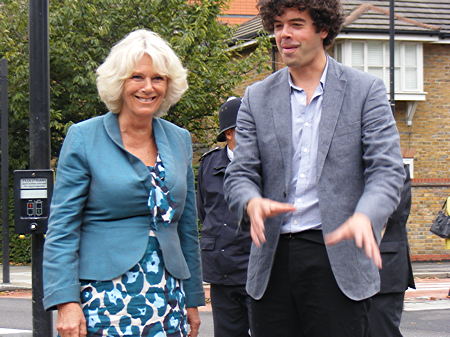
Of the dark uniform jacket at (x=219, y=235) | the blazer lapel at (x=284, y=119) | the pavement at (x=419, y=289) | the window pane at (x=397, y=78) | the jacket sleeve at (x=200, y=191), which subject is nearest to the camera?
the blazer lapel at (x=284, y=119)

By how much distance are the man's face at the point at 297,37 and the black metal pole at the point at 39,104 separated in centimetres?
393

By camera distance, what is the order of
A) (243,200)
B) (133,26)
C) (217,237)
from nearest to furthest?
(243,200) < (217,237) < (133,26)

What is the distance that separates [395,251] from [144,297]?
173 cm

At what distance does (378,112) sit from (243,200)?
0.63m

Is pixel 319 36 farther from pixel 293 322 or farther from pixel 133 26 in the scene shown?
pixel 133 26

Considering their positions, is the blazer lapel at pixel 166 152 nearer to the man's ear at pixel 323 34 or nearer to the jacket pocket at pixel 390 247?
the man's ear at pixel 323 34

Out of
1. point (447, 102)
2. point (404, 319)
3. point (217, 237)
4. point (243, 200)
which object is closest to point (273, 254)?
point (243, 200)

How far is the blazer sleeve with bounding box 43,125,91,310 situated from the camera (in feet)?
11.7

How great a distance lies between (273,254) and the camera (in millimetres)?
3393

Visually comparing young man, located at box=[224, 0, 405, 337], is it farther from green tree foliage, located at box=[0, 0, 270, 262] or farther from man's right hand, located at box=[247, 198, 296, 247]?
green tree foliage, located at box=[0, 0, 270, 262]

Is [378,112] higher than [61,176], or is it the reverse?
[378,112]

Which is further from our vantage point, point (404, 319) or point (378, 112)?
point (404, 319)

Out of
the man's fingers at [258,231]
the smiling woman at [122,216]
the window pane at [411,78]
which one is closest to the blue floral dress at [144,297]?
the smiling woman at [122,216]

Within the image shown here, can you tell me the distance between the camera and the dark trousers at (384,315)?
4801mm
